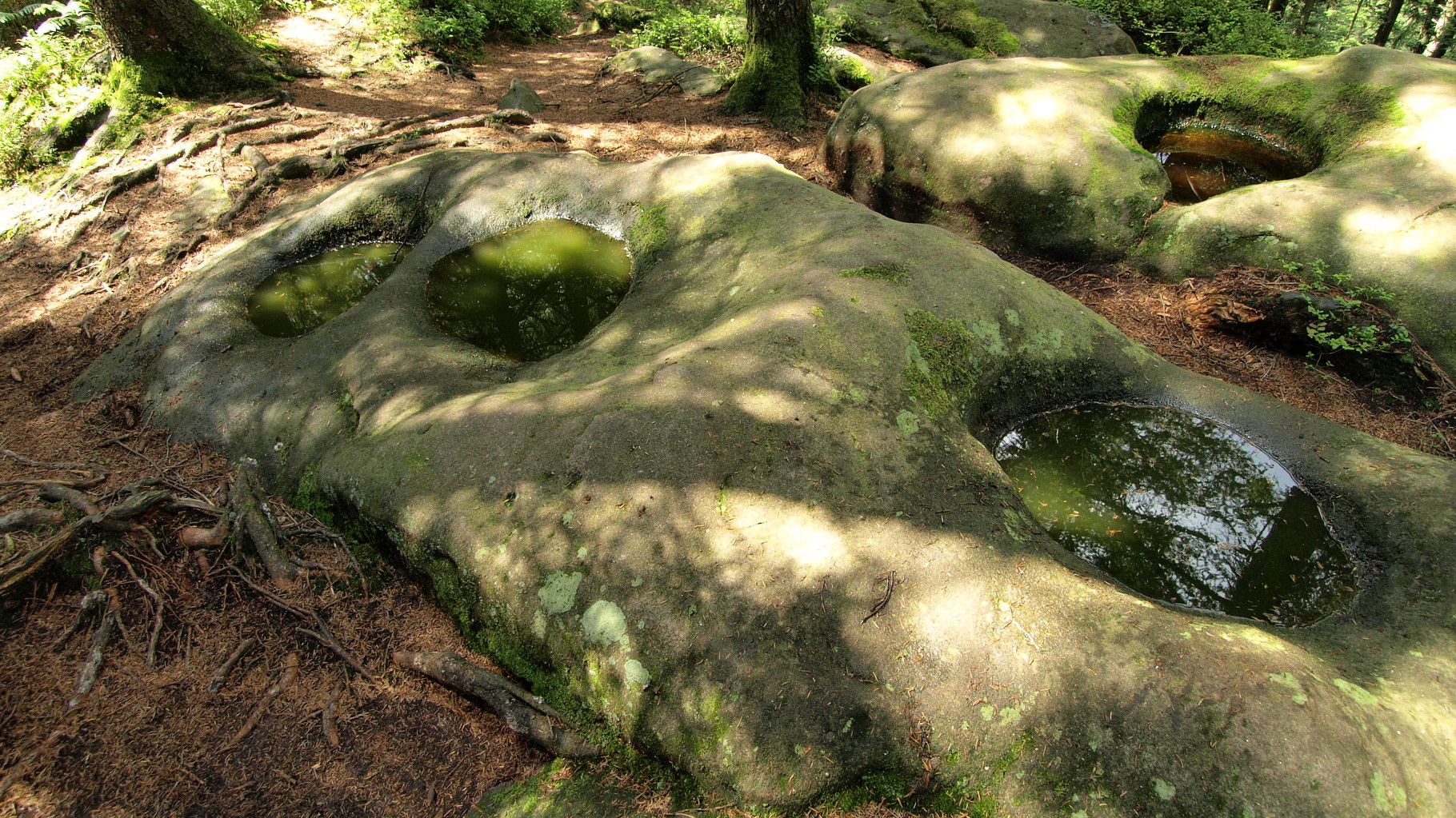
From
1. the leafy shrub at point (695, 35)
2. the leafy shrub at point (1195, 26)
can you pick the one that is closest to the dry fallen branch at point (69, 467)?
the leafy shrub at point (695, 35)

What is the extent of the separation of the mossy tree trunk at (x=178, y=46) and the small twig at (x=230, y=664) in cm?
1038

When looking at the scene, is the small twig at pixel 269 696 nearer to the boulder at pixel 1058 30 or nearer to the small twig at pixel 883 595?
the small twig at pixel 883 595

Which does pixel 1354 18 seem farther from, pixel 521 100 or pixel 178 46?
pixel 178 46

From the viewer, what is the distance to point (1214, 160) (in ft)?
24.0

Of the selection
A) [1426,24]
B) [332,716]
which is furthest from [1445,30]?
[332,716]

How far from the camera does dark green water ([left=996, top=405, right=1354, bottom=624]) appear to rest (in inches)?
131

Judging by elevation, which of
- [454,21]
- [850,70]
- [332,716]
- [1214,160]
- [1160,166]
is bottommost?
[332,716]

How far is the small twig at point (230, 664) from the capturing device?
122 inches

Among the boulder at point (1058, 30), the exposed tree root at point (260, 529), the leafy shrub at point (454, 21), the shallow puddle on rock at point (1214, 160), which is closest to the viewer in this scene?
the exposed tree root at point (260, 529)

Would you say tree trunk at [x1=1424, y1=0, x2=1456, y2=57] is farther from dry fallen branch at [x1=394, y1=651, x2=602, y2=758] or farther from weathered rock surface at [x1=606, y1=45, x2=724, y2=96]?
dry fallen branch at [x1=394, y1=651, x2=602, y2=758]

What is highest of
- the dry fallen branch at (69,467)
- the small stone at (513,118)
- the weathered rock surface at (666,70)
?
the weathered rock surface at (666,70)

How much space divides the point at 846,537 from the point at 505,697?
6.25 feet

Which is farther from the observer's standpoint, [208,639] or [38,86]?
[38,86]

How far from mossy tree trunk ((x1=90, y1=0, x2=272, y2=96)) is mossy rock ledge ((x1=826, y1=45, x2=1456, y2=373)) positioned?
31.6 ft
